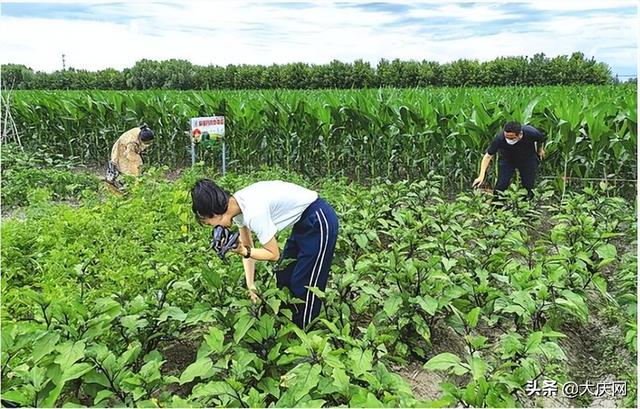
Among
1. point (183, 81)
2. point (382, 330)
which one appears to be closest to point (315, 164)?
point (382, 330)

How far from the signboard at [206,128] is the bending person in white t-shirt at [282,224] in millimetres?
4249

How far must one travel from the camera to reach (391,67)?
27906mm

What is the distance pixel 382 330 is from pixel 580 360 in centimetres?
132

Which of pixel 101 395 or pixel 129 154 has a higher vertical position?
pixel 129 154

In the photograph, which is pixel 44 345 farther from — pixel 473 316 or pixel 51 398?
pixel 473 316

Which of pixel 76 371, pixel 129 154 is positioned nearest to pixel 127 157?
pixel 129 154

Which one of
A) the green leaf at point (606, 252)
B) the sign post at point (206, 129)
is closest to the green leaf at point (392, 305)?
the green leaf at point (606, 252)

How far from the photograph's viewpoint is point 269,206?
3.21m

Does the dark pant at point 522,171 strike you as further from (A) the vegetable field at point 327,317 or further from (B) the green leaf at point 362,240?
(B) the green leaf at point 362,240

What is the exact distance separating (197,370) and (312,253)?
3.20 feet

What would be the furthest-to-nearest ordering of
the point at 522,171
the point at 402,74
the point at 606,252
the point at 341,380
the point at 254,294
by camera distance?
the point at 402,74, the point at 522,171, the point at 606,252, the point at 254,294, the point at 341,380

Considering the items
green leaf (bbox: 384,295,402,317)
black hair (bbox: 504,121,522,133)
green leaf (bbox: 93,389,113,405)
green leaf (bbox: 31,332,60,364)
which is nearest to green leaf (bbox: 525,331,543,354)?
green leaf (bbox: 384,295,402,317)

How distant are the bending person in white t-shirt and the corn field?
4.03m

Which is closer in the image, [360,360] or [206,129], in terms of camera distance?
[360,360]
